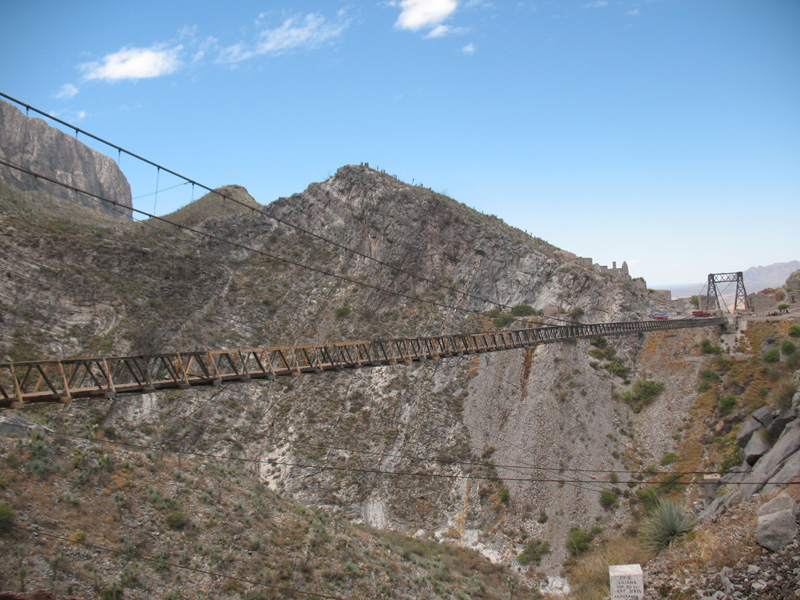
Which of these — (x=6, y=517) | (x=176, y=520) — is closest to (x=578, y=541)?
(x=176, y=520)

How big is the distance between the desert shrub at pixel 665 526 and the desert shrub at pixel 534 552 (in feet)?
Result: 35.8

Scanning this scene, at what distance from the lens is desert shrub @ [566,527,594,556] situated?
32.1 metres

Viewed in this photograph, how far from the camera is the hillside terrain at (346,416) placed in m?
23.9

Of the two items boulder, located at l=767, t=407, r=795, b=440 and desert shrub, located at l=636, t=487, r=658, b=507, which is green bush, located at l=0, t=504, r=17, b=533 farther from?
desert shrub, located at l=636, t=487, r=658, b=507

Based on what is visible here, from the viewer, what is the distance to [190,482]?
27.6 meters

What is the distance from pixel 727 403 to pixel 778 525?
69.7 ft

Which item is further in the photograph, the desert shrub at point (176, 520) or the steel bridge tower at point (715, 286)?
the steel bridge tower at point (715, 286)

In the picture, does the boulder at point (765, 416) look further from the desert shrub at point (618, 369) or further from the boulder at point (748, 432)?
the desert shrub at point (618, 369)

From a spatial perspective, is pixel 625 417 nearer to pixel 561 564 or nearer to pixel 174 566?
pixel 561 564

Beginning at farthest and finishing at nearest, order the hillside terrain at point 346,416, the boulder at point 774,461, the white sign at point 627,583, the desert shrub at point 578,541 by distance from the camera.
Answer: the desert shrub at point 578,541 < the hillside terrain at point 346,416 < the boulder at point 774,461 < the white sign at point 627,583

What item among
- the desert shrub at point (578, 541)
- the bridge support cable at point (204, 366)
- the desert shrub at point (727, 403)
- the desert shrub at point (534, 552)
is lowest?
the desert shrub at point (534, 552)

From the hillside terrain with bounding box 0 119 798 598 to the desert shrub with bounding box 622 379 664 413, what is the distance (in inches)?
4.6

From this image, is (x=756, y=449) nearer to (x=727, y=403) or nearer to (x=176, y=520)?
(x=727, y=403)

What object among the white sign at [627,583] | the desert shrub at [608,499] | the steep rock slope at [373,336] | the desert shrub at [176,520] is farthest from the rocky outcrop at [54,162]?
the white sign at [627,583]
